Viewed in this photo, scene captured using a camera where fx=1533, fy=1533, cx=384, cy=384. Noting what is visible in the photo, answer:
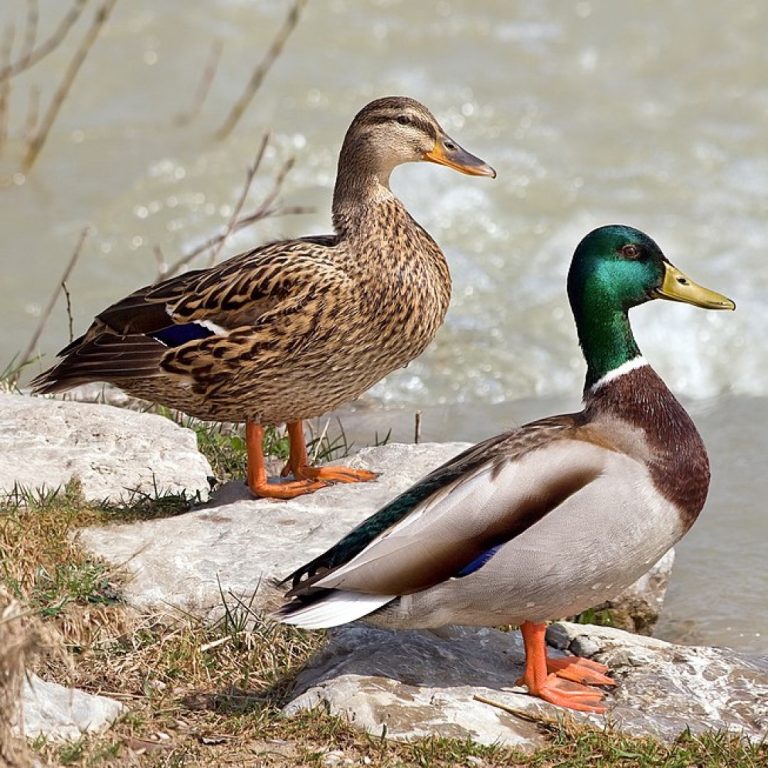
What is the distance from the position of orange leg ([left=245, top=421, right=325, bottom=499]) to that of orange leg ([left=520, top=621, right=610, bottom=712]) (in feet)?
4.38

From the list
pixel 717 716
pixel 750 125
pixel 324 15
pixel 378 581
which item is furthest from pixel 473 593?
pixel 324 15

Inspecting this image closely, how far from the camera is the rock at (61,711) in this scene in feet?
12.3

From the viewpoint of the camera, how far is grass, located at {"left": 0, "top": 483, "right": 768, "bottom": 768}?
387 cm

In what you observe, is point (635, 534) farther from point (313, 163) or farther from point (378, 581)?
point (313, 163)

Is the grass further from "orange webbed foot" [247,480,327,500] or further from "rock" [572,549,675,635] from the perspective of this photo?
"rock" [572,549,675,635]

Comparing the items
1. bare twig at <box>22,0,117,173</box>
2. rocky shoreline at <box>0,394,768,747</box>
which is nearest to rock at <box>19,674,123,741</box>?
rocky shoreline at <box>0,394,768,747</box>

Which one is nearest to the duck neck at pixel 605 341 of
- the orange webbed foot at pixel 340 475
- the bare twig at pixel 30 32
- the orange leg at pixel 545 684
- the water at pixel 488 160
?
the orange leg at pixel 545 684

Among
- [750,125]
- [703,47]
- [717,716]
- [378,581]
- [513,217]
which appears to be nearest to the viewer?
[378,581]

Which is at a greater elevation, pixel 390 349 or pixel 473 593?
pixel 390 349

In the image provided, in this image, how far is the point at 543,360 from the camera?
9570mm

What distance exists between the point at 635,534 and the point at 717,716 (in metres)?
0.64

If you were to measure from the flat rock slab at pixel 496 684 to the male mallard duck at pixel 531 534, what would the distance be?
135 mm

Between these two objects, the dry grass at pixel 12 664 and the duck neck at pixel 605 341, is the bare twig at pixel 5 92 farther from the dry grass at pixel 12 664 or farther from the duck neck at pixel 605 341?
the dry grass at pixel 12 664

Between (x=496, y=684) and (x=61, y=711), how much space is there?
1.23 meters
